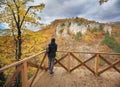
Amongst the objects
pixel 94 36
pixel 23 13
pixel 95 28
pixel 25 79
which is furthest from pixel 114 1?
pixel 95 28

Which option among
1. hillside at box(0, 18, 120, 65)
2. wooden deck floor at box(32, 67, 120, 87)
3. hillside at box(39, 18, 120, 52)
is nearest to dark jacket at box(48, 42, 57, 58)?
wooden deck floor at box(32, 67, 120, 87)

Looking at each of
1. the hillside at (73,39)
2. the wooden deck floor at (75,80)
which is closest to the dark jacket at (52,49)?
the wooden deck floor at (75,80)

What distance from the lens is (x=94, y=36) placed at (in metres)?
36.3

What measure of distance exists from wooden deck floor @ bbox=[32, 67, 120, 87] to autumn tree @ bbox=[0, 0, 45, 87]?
4946 millimetres

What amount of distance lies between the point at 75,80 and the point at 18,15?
20.8ft

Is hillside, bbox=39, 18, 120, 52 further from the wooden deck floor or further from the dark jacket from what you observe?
the dark jacket

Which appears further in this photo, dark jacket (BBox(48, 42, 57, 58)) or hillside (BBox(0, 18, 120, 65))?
hillside (BBox(0, 18, 120, 65))

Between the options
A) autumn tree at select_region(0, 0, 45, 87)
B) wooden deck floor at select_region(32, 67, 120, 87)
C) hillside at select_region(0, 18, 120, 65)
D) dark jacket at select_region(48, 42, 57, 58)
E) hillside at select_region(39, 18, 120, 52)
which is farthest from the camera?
hillside at select_region(39, 18, 120, 52)

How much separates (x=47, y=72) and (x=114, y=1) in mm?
4021

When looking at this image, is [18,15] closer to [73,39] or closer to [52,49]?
[52,49]

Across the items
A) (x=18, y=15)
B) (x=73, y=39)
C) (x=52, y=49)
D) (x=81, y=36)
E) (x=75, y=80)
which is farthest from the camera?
(x=81, y=36)

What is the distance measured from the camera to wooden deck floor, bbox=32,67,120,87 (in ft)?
18.1

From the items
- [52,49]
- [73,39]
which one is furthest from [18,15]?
[73,39]

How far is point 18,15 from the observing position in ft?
33.9
